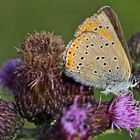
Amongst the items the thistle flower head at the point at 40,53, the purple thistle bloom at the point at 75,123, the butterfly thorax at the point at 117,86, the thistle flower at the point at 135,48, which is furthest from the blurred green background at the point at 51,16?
the purple thistle bloom at the point at 75,123

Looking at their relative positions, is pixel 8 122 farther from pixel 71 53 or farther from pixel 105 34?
pixel 105 34

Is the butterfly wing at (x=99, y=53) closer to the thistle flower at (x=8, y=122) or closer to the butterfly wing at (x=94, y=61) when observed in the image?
the butterfly wing at (x=94, y=61)

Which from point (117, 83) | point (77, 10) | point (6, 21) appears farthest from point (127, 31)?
point (117, 83)

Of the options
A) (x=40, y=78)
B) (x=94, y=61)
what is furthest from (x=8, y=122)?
(x=94, y=61)

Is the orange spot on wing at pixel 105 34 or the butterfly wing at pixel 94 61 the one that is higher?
the orange spot on wing at pixel 105 34

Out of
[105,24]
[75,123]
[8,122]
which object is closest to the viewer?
[75,123]

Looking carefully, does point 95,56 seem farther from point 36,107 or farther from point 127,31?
point 127,31
